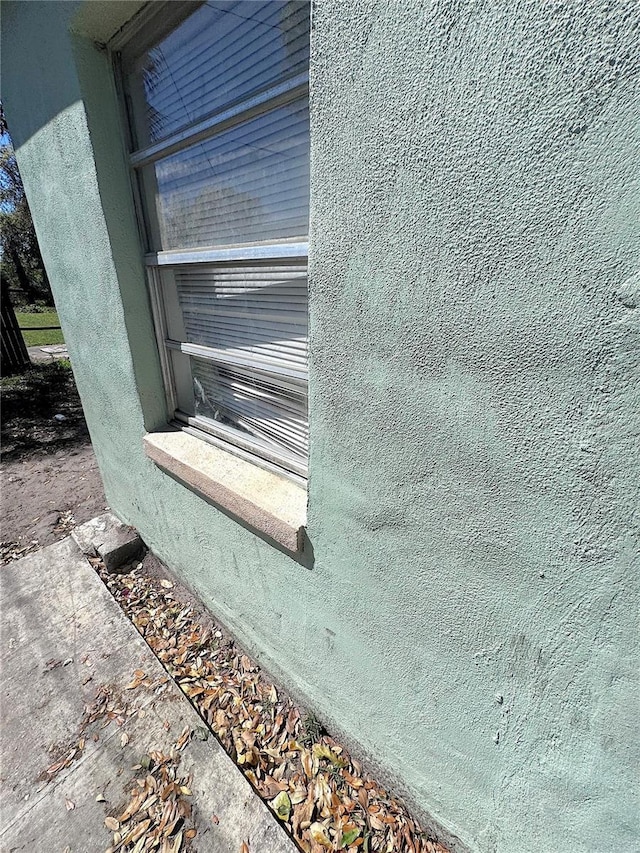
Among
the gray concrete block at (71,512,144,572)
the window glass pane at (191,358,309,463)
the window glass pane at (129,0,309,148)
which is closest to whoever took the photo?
the window glass pane at (129,0,309,148)

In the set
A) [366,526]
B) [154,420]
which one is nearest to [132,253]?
[154,420]

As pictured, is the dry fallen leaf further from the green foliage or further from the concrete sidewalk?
the green foliage

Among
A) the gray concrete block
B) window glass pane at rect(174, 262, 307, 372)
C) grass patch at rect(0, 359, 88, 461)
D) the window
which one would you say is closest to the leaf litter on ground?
the gray concrete block

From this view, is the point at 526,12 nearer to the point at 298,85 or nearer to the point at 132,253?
the point at 298,85

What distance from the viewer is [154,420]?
99.0 inches

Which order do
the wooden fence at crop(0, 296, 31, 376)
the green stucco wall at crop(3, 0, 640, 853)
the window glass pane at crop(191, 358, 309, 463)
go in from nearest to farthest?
1. the green stucco wall at crop(3, 0, 640, 853)
2. the window glass pane at crop(191, 358, 309, 463)
3. the wooden fence at crop(0, 296, 31, 376)

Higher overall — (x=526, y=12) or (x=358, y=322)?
(x=526, y=12)

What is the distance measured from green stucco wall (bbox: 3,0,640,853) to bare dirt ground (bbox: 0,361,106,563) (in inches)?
121

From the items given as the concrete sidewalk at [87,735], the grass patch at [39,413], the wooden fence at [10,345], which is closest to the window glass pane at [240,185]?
the concrete sidewalk at [87,735]

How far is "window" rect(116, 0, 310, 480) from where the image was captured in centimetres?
142

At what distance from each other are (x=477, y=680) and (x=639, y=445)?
909mm

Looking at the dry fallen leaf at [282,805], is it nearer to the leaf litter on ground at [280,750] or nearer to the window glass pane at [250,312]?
the leaf litter on ground at [280,750]

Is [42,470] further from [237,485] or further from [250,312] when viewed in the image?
[250,312]

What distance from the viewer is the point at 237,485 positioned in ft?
6.27
